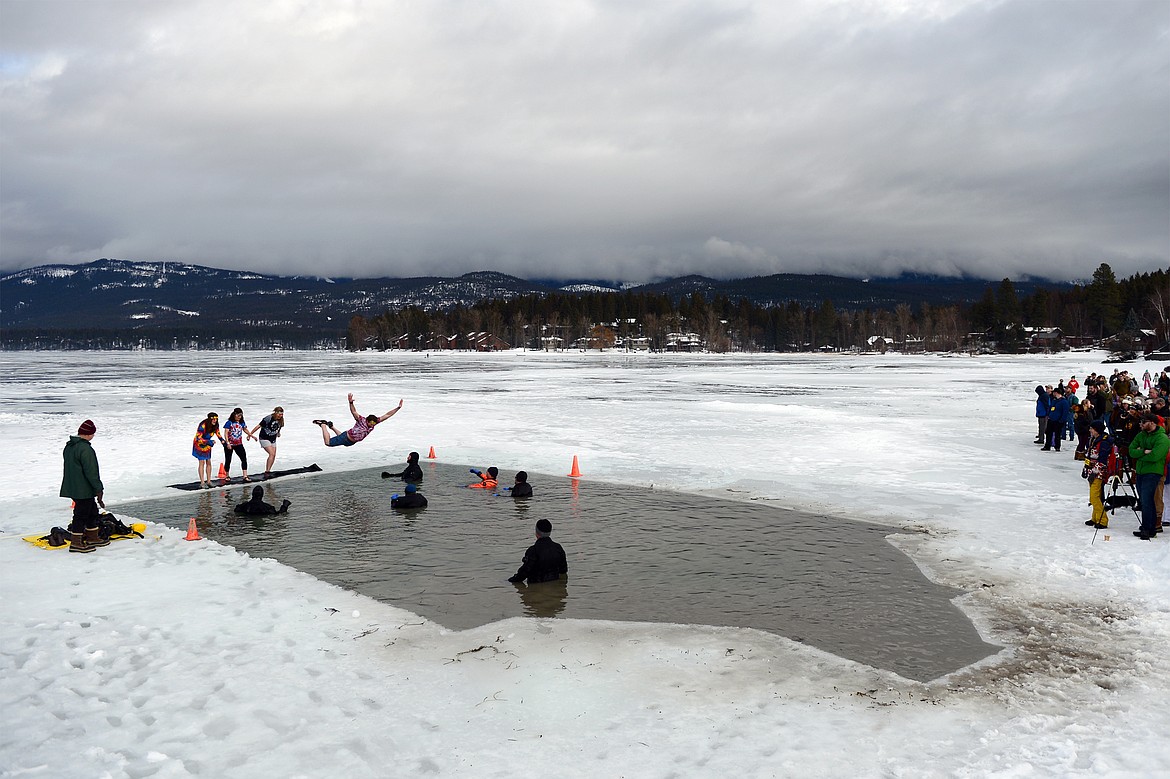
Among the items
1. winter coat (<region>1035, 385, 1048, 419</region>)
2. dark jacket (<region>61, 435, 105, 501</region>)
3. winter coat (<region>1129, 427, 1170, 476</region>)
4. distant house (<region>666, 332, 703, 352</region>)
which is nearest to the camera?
dark jacket (<region>61, 435, 105, 501</region>)

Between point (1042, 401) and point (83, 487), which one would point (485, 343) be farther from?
point (83, 487)

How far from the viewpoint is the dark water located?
850 centimetres

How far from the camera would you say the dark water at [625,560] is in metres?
8.50

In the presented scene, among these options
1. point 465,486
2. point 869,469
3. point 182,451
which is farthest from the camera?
point 182,451

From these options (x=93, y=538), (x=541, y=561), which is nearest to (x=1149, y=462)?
(x=541, y=561)

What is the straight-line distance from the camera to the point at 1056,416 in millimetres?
20406

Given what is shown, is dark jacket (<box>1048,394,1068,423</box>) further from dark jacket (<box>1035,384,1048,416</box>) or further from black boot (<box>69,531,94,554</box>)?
black boot (<box>69,531,94,554</box>)

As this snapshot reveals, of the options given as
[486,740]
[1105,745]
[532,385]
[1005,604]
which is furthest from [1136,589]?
[532,385]

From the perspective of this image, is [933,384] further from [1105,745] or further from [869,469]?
[1105,745]

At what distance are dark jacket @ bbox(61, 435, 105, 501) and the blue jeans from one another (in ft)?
49.4

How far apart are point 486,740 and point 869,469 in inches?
559

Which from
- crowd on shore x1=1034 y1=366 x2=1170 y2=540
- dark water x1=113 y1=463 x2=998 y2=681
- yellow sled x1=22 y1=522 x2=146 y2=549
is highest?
crowd on shore x1=1034 y1=366 x2=1170 y2=540

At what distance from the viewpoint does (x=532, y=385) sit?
50.8 meters

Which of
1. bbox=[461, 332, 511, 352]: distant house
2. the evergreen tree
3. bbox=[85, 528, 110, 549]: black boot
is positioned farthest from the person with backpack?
bbox=[461, 332, 511, 352]: distant house
